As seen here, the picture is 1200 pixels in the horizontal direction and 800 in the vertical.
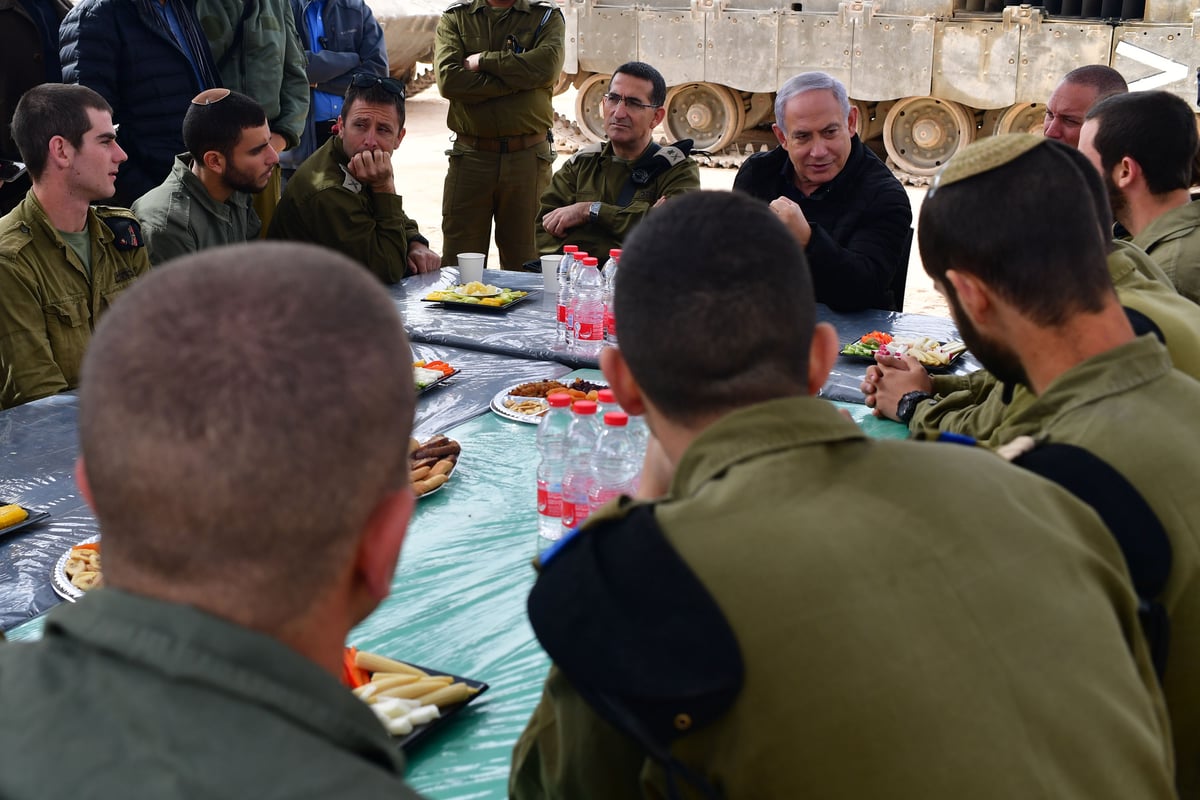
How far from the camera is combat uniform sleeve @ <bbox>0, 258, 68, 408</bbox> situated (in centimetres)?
378

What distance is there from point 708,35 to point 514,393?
1165 centimetres

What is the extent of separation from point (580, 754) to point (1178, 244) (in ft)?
10.1

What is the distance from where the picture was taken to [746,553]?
1.35 metres

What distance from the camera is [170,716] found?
95 cm

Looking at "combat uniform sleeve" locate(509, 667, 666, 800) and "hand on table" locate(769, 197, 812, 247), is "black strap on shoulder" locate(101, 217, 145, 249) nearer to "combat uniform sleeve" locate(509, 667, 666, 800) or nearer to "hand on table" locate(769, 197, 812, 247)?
"hand on table" locate(769, 197, 812, 247)

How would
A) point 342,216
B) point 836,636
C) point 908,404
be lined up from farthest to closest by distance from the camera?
point 342,216 < point 908,404 < point 836,636

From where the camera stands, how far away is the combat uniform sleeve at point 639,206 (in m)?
5.50

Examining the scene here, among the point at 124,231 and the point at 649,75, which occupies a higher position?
the point at 649,75

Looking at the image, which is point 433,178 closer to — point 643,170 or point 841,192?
point 643,170

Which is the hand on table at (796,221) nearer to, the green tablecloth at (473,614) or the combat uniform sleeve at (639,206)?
the combat uniform sleeve at (639,206)

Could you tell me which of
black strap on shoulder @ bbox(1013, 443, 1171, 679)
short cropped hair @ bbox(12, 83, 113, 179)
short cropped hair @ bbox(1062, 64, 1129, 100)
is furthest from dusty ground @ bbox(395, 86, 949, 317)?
black strap on shoulder @ bbox(1013, 443, 1171, 679)

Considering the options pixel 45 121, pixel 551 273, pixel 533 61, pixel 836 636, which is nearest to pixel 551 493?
pixel 836 636

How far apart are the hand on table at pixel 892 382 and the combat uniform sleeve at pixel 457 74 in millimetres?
4077

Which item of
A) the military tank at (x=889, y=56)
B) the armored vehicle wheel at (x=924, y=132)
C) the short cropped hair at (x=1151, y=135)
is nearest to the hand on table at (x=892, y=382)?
the short cropped hair at (x=1151, y=135)
